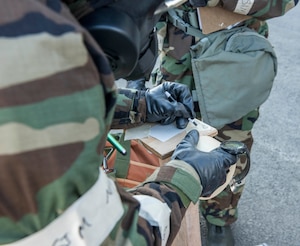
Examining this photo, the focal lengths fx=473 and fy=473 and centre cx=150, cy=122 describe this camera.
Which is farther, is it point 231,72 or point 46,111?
point 231,72

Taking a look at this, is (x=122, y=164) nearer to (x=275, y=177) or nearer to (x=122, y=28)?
(x=122, y=28)

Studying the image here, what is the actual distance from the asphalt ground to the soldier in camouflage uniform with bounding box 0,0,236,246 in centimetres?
138

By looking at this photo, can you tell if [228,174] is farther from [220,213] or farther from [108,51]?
[220,213]

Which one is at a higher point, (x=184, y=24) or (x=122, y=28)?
Result: (x=122, y=28)

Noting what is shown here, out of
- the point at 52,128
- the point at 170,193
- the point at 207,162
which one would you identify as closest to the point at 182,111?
the point at 207,162

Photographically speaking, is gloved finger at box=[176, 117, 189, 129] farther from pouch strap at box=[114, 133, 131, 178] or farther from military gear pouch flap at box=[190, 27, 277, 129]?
military gear pouch flap at box=[190, 27, 277, 129]

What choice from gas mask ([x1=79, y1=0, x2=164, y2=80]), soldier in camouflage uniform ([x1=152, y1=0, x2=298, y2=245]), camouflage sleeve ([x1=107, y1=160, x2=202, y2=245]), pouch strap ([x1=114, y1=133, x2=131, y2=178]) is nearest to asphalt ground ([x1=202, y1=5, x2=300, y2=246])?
soldier in camouflage uniform ([x1=152, y1=0, x2=298, y2=245])

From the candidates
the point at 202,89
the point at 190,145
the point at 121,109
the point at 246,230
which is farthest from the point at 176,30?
the point at 246,230

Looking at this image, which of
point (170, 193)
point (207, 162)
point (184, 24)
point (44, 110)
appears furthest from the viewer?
point (184, 24)

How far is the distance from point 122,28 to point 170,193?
0.32 metres

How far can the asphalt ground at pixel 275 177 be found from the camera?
1877 millimetres

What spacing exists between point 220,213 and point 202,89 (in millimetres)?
488

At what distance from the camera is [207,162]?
939mm

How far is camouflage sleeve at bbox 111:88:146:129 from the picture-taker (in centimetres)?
119
